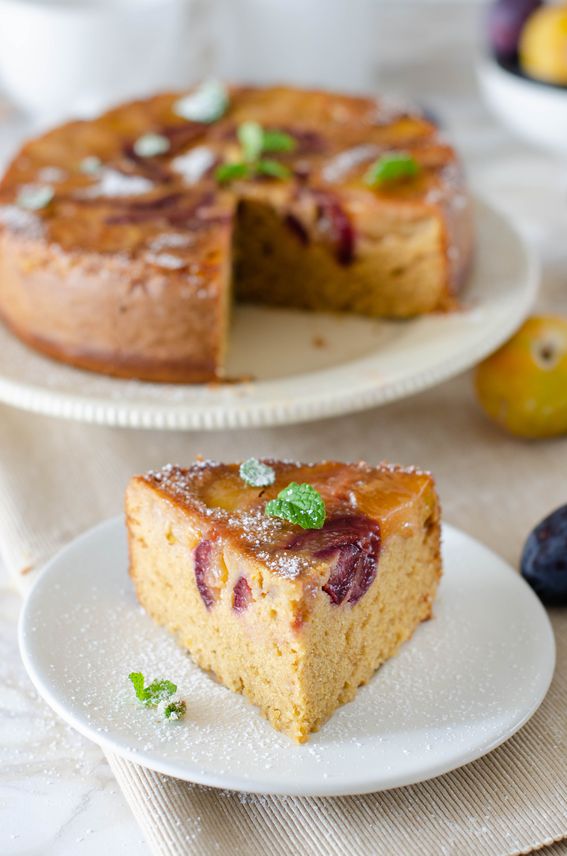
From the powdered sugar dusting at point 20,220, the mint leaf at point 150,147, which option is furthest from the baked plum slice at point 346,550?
the mint leaf at point 150,147

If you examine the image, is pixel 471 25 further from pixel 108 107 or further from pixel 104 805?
pixel 104 805

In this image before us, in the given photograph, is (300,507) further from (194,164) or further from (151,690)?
(194,164)

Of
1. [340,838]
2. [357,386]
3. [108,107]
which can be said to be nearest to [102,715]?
[340,838]

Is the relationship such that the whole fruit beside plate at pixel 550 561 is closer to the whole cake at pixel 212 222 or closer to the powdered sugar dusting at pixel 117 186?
the whole cake at pixel 212 222

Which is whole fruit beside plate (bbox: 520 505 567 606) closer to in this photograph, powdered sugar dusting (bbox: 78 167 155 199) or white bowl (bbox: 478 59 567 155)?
powdered sugar dusting (bbox: 78 167 155 199)

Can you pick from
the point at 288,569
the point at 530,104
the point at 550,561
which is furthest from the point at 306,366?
the point at 530,104

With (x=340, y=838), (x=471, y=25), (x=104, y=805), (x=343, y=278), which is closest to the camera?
(x=340, y=838)

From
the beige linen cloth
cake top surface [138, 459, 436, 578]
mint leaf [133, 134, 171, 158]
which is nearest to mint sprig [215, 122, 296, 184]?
mint leaf [133, 134, 171, 158]
